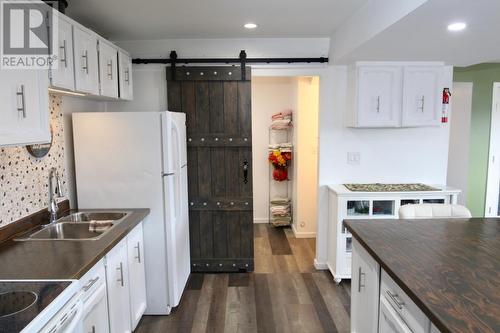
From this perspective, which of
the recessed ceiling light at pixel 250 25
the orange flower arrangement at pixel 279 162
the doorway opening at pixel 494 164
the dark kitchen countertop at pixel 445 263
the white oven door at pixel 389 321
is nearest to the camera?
the dark kitchen countertop at pixel 445 263

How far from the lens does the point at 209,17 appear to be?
2.91m

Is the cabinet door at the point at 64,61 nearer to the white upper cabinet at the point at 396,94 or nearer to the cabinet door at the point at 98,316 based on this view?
the cabinet door at the point at 98,316

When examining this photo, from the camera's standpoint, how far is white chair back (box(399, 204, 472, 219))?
8.08ft

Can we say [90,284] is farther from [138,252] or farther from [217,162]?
[217,162]

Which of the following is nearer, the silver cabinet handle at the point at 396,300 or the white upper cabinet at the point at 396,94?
the silver cabinet handle at the point at 396,300

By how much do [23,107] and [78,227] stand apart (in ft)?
3.68

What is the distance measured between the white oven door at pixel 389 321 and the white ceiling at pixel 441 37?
1.52 m

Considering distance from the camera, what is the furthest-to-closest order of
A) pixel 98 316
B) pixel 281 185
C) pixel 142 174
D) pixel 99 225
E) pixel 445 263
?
pixel 281 185, pixel 142 174, pixel 99 225, pixel 98 316, pixel 445 263

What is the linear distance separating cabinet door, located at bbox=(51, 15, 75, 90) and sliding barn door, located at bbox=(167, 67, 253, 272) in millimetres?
1399

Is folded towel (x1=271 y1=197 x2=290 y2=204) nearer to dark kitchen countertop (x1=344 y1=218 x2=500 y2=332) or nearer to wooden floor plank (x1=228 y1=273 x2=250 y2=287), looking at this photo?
wooden floor plank (x1=228 y1=273 x2=250 y2=287)

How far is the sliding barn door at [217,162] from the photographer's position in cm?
363

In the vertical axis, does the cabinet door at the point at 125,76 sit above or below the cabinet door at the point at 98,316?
above

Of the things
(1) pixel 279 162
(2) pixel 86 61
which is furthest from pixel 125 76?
(1) pixel 279 162

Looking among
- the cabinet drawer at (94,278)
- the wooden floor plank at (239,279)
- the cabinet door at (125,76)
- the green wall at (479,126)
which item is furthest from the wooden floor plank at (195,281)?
the green wall at (479,126)
